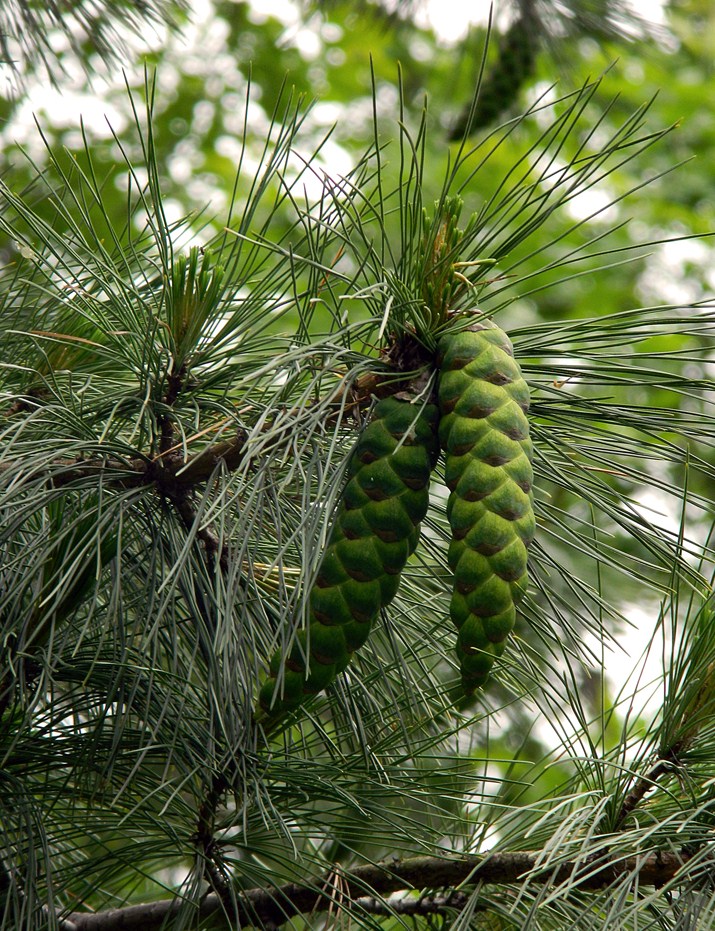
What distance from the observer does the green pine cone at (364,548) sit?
2.36 feet

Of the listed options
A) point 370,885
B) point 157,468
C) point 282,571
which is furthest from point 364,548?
point 370,885

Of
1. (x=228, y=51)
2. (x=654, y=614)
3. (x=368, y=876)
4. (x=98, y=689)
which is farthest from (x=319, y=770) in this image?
(x=228, y=51)

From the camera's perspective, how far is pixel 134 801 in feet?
3.27

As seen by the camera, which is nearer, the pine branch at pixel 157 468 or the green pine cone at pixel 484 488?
the green pine cone at pixel 484 488

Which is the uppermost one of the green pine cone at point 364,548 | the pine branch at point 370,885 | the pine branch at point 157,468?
the pine branch at point 157,468

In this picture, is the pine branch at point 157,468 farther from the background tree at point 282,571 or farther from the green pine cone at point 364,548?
the green pine cone at point 364,548

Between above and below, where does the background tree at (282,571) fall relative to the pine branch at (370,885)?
above

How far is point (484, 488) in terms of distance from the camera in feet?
2.32

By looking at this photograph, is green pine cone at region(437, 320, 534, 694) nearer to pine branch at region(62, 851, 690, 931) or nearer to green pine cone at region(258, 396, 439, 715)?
green pine cone at region(258, 396, 439, 715)

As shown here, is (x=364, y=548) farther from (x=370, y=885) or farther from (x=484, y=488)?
Result: (x=370, y=885)

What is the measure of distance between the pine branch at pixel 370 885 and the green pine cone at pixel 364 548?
278 millimetres

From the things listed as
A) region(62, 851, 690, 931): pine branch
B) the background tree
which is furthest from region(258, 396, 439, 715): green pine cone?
region(62, 851, 690, 931): pine branch


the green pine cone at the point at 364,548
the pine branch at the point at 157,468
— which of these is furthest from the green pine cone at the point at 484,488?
the pine branch at the point at 157,468

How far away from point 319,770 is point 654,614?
6.99 feet
